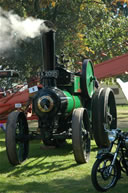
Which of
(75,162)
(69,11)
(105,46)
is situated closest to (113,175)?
(75,162)

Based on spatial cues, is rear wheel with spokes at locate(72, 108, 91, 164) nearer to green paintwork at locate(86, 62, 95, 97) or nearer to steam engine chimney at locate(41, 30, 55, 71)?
steam engine chimney at locate(41, 30, 55, 71)

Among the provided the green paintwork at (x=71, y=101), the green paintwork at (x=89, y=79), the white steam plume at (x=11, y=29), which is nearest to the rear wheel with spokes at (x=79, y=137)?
the green paintwork at (x=71, y=101)

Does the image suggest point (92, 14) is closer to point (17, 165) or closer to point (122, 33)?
point (122, 33)

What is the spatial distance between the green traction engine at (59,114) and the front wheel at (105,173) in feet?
3.24

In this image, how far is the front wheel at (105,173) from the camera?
14.8ft

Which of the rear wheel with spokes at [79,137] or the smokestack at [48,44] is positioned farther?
the smokestack at [48,44]

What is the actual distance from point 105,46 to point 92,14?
6.99ft

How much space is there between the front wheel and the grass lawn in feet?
0.40

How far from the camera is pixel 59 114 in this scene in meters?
6.46

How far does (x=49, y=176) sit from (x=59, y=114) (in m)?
1.40

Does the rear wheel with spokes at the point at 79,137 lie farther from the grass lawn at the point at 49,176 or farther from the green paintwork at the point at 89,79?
the green paintwork at the point at 89,79

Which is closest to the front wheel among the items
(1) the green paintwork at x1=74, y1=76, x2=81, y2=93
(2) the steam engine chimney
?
(2) the steam engine chimney

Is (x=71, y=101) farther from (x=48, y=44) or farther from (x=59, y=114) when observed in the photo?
(x=48, y=44)

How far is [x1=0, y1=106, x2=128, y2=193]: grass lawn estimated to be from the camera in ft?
15.8
